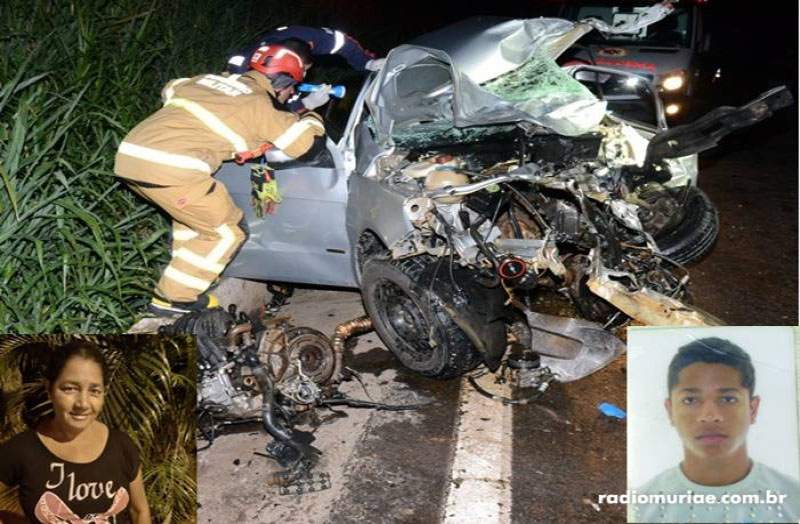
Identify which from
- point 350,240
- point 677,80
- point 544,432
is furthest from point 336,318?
point 677,80

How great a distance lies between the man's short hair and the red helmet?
9.45 feet

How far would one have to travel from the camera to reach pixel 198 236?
4.27 m

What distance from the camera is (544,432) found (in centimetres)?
363

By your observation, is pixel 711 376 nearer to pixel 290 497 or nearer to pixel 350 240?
pixel 290 497

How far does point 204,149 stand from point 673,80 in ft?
19.7

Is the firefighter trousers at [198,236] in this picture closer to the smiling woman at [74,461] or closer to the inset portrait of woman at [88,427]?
the inset portrait of woman at [88,427]

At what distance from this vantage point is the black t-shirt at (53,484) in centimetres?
219

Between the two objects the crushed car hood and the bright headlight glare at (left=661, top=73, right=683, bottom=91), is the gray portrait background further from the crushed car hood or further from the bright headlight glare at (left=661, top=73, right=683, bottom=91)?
the bright headlight glare at (left=661, top=73, right=683, bottom=91)

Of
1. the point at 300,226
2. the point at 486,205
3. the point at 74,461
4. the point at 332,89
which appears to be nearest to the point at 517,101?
the point at 486,205

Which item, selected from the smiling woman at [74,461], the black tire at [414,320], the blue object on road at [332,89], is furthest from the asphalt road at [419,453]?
the blue object on road at [332,89]

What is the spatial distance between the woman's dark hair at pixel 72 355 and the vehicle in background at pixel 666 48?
22.2ft

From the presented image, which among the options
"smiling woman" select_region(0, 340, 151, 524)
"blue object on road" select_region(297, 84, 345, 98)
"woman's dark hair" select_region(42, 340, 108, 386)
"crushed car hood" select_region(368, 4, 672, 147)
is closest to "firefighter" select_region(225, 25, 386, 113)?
"blue object on road" select_region(297, 84, 345, 98)

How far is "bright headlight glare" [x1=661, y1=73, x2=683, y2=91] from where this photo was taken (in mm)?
8219

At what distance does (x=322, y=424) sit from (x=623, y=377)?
1648 mm
